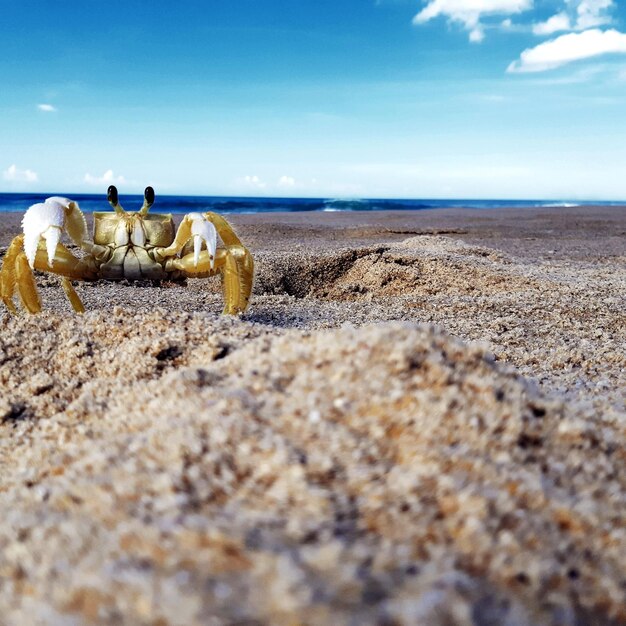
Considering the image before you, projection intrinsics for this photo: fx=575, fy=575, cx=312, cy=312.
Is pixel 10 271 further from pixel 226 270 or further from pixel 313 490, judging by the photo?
pixel 313 490

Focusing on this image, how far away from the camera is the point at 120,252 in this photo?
12.4ft

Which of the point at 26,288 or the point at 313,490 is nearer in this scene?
the point at 313,490

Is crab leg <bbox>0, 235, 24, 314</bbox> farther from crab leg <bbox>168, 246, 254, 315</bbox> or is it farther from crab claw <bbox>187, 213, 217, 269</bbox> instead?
crab claw <bbox>187, 213, 217, 269</bbox>

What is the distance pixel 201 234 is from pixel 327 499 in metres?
2.75

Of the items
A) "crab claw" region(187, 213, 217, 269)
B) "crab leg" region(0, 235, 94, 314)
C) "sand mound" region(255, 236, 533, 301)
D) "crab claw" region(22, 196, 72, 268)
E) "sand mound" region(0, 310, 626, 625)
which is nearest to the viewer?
"sand mound" region(0, 310, 626, 625)

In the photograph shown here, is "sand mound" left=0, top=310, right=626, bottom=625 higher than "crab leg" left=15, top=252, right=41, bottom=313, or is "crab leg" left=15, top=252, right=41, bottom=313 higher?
"crab leg" left=15, top=252, right=41, bottom=313

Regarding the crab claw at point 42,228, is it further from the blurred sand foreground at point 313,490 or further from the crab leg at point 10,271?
the blurred sand foreground at point 313,490

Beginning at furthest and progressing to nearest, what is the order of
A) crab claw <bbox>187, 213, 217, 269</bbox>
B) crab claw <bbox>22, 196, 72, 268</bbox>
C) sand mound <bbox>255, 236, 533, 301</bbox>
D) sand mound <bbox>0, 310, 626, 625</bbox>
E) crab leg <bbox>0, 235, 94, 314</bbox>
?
sand mound <bbox>255, 236, 533, 301</bbox> → crab claw <bbox>187, 213, 217, 269</bbox> → crab leg <bbox>0, 235, 94, 314</bbox> → crab claw <bbox>22, 196, 72, 268</bbox> → sand mound <bbox>0, 310, 626, 625</bbox>

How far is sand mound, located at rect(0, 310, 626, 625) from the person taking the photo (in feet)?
2.79

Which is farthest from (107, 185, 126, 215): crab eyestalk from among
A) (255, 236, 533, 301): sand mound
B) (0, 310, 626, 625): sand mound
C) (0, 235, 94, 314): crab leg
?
(0, 310, 626, 625): sand mound

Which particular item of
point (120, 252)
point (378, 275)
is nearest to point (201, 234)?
point (120, 252)

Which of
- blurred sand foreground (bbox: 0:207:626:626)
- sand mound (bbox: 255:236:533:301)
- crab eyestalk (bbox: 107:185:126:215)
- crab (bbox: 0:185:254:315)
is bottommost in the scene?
blurred sand foreground (bbox: 0:207:626:626)

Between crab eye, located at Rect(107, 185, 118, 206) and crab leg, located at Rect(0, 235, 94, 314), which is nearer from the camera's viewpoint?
crab leg, located at Rect(0, 235, 94, 314)

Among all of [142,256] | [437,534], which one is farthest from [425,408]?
[142,256]
